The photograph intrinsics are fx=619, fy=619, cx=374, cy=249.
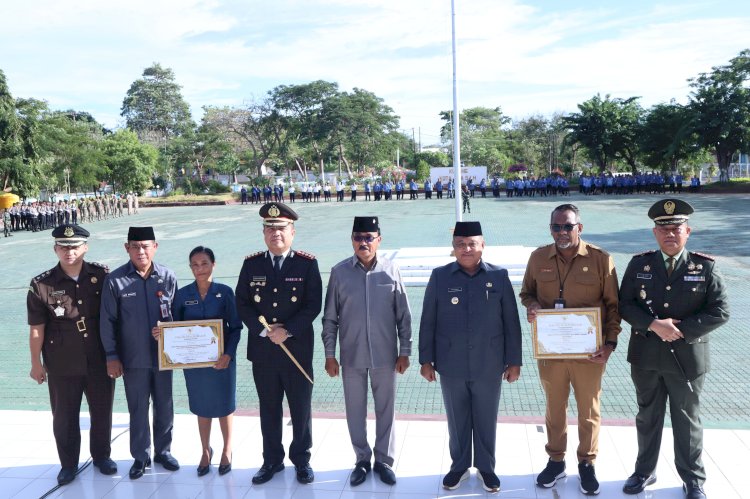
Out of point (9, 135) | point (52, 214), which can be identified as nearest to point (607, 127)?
point (52, 214)

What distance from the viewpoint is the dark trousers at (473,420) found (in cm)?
400

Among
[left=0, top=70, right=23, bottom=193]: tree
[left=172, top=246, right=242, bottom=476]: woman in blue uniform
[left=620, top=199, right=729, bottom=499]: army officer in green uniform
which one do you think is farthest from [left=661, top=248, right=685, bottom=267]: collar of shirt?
[left=0, top=70, right=23, bottom=193]: tree

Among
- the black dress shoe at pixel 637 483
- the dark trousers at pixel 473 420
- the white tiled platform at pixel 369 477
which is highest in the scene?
the dark trousers at pixel 473 420

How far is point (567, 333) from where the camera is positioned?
3818 mm

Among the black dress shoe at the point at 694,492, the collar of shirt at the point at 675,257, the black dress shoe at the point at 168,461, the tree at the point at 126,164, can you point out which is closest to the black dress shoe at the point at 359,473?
the black dress shoe at the point at 168,461

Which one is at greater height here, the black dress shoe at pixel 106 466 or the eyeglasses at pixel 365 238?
the eyeglasses at pixel 365 238

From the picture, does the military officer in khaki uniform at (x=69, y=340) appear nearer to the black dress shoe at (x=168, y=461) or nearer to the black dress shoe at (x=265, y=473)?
the black dress shoe at (x=168, y=461)

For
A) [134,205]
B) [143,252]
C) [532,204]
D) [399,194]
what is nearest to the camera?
[143,252]

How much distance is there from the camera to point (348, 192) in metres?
40.1

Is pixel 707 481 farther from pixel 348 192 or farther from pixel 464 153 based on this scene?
pixel 464 153

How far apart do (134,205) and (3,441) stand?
29.4 meters

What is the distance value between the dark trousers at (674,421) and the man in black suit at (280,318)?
216 centimetres

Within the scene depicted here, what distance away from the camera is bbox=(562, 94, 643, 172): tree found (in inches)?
1475

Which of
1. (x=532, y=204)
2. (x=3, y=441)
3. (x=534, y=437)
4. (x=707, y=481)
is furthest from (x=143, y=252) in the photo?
(x=532, y=204)
